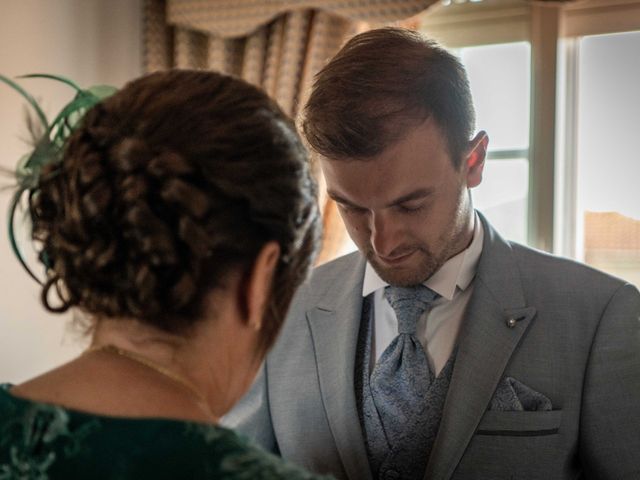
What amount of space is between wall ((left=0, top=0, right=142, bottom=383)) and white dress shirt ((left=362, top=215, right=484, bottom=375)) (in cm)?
151

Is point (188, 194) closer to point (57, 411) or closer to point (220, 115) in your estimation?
point (220, 115)

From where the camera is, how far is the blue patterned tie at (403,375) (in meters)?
1.70

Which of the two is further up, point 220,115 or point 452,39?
point 220,115

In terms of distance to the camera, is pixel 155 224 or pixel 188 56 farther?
pixel 188 56

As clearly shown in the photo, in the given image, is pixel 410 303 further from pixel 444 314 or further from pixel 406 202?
pixel 406 202

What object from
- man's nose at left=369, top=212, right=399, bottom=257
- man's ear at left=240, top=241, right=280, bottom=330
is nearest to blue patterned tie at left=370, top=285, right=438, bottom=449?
man's nose at left=369, top=212, right=399, bottom=257

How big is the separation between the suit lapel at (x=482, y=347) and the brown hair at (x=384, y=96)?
258 millimetres

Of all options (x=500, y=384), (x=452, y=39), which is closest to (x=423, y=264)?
(x=500, y=384)

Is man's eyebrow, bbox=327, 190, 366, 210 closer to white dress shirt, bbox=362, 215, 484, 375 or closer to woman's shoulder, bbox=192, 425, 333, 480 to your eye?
white dress shirt, bbox=362, 215, 484, 375

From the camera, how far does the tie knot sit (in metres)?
1.79

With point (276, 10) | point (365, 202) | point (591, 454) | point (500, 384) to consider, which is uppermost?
point (276, 10)

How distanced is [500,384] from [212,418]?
0.87 meters

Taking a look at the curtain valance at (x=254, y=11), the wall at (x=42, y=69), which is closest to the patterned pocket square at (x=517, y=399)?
the curtain valance at (x=254, y=11)

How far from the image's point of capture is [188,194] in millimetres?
907
